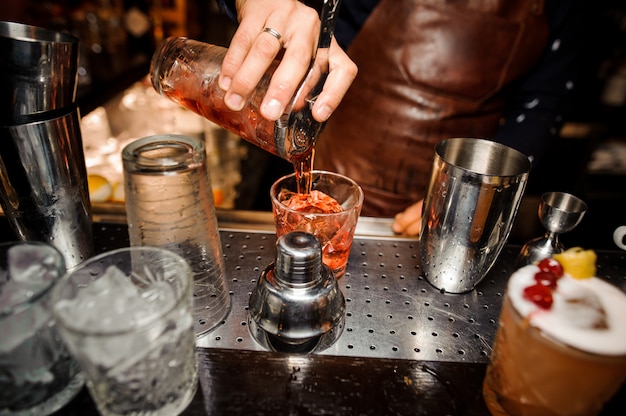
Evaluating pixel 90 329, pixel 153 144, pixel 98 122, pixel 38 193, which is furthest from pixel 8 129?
pixel 98 122

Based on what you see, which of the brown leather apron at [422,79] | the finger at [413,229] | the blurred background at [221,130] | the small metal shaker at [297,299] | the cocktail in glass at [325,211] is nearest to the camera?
the small metal shaker at [297,299]

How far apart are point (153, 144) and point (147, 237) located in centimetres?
22

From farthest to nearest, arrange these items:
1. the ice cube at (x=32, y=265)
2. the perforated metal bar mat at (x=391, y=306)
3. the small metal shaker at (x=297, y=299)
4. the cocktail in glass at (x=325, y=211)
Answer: the cocktail in glass at (x=325, y=211) → the perforated metal bar mat at (x=391, y=306) → the small metal shaker at (x=297, y=299) → the ice cube at (x=32, y=265)

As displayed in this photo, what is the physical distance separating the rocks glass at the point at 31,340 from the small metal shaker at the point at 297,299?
42 cm

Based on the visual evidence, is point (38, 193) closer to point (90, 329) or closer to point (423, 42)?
point (90, 329)

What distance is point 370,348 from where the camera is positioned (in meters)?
1.05

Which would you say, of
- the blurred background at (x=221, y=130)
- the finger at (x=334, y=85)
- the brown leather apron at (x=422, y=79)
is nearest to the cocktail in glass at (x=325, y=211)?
the finger at (x=334, y=85)

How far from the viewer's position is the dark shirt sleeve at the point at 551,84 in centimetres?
200

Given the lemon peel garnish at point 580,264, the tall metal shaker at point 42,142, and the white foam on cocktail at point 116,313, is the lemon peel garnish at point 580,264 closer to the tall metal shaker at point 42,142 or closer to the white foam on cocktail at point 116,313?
the white foam on cocktail at point 116,313

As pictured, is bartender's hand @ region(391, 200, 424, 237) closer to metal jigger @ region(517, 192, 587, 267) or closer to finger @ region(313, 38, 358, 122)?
metal jigger @ region(517, 192, 587, 267)

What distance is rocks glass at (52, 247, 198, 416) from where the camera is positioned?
0.71 m

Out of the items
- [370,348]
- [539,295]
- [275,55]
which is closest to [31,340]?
[370,348]

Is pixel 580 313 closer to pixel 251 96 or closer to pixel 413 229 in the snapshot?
pixel 413 229

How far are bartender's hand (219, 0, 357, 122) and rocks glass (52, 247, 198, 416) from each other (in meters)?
0.45
